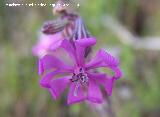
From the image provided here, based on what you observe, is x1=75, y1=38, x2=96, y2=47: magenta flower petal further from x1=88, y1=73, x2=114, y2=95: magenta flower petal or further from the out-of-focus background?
the out-of-focus background

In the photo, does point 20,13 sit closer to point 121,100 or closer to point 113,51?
point 113,51

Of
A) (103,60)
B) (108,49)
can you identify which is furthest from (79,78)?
(108,49)

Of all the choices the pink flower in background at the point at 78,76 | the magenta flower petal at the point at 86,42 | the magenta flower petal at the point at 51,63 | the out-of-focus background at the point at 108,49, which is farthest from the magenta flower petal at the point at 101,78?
the out-of-focus background at the point at 108,49

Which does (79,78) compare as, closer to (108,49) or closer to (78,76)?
(78,76)

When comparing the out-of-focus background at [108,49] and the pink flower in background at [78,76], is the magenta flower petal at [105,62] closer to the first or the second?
the pink flower in background at [78,76]

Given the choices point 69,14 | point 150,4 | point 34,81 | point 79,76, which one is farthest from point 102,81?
point 150,4
